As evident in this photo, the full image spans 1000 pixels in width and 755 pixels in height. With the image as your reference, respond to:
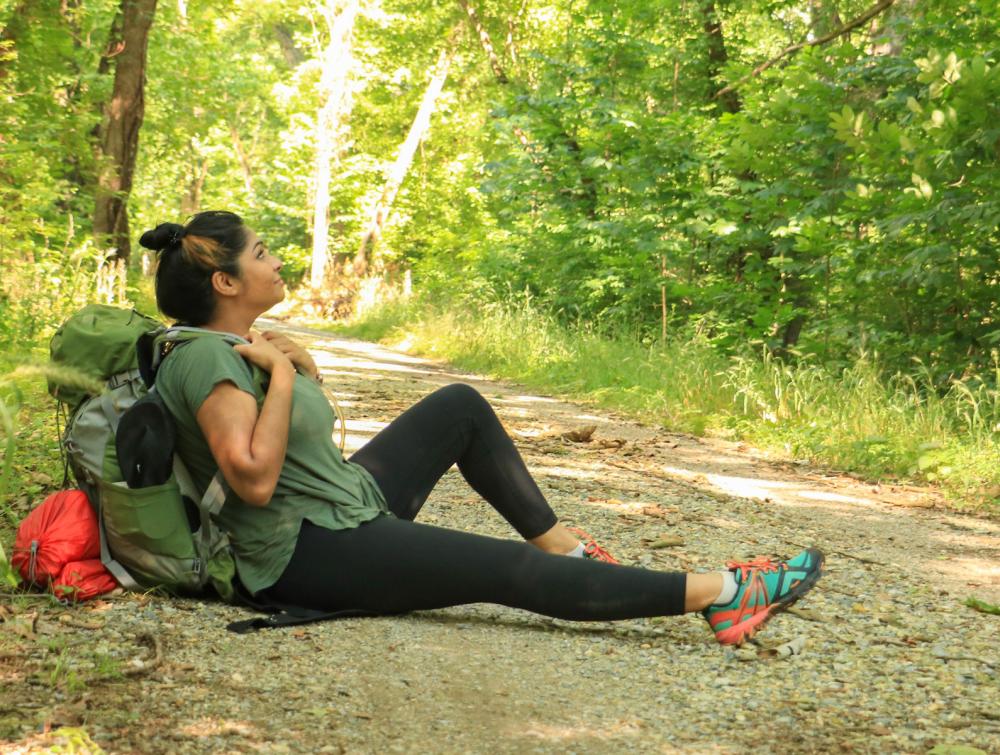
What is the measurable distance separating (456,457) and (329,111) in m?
28.6

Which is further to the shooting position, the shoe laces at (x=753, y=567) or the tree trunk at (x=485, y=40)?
the tree trunk at (x=485, y=40)

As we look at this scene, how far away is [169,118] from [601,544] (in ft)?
54.6

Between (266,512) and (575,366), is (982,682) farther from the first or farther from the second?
(575,366)

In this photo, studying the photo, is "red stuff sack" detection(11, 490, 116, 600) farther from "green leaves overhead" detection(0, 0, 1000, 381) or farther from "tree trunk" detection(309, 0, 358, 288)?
"tree trunk" detection(309, 0, 358, 288)

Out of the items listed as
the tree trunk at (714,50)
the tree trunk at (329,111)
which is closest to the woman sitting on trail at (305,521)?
the tree trunk at (714,50)

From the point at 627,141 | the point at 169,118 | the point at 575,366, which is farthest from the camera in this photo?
the point at 169,118

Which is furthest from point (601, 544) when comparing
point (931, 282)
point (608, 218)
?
point (608, 218)

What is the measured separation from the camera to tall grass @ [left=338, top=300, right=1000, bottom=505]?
7.72 m

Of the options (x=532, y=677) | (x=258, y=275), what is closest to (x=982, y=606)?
(x=532, y=677)

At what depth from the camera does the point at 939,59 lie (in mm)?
7828

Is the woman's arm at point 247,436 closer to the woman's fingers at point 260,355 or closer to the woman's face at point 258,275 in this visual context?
the woman's fingers at point 260,355

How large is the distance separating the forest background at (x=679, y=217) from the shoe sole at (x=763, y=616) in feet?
7.46

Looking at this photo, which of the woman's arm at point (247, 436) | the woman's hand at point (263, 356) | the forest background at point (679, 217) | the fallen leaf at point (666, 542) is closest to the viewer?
the woman's arm at point (247, 436)

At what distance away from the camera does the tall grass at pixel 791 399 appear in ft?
25.3
